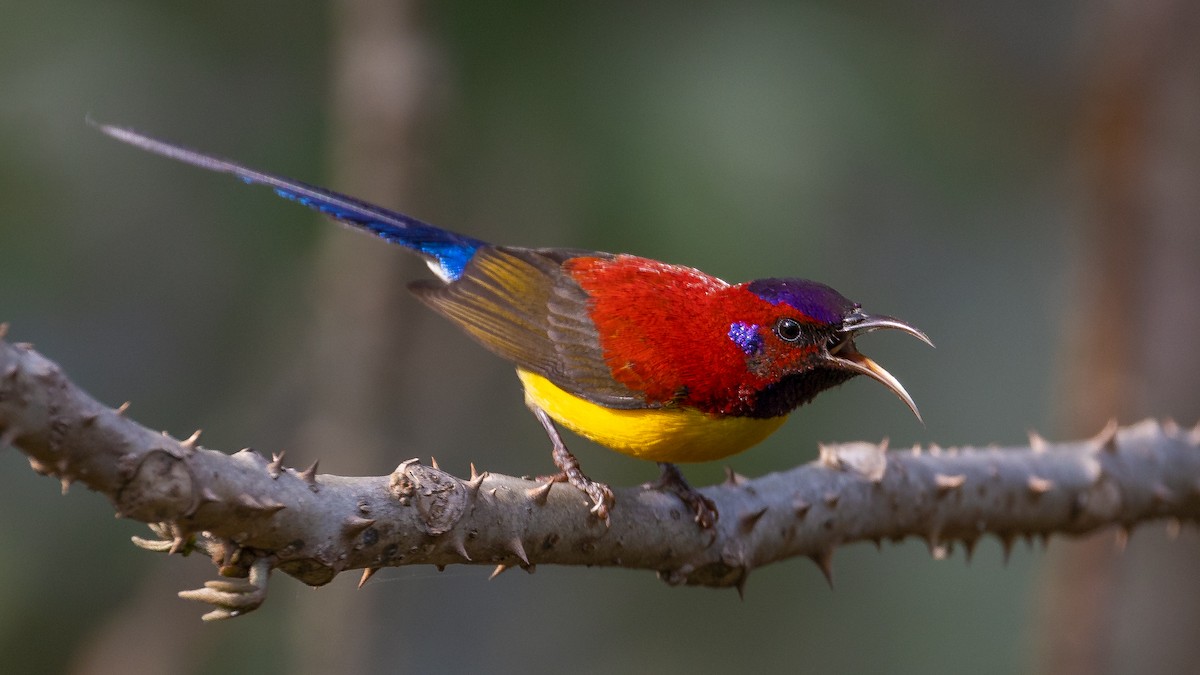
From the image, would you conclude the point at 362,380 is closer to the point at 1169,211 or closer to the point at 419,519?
the point at 419,519

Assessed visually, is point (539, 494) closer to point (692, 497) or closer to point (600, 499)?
point (600, 499)

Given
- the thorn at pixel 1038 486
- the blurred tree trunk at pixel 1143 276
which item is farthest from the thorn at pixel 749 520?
the blurred tree trunk at pixel 1143 276

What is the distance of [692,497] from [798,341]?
48 centimetres

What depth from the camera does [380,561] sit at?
6.59 feet

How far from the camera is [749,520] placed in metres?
2.81

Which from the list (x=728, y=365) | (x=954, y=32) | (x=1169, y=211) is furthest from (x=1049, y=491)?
(x=954, y=32)

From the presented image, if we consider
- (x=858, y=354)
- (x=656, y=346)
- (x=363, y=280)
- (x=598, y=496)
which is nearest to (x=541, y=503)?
(x=598, y=496)

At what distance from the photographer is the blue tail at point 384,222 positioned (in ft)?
11.3

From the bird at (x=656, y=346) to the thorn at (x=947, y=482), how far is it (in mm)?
346

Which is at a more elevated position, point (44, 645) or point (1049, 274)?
point (1049, 274)

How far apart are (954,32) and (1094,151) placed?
1618mm

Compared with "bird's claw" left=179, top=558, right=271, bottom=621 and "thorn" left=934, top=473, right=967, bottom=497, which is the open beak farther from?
"bird's claw" left=179, top=558, right=271, bottom=621

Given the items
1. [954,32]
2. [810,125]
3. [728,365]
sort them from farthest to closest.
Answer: [954,32] < [810,125] < [728,365]

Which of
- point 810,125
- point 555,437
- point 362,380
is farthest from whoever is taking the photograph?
point 810,125
